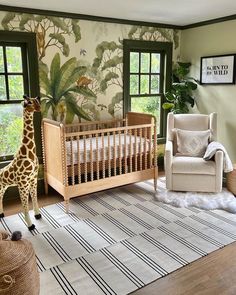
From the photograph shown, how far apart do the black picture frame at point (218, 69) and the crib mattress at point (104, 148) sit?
1.48 meters

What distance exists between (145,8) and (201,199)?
2389 millimetres

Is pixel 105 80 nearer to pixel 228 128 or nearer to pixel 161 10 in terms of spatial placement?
pixel 161 10

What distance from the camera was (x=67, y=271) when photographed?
86.5 inches

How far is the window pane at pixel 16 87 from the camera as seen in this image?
3.50m

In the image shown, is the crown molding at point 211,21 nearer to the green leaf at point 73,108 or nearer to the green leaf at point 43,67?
the green leaf at point 73,108

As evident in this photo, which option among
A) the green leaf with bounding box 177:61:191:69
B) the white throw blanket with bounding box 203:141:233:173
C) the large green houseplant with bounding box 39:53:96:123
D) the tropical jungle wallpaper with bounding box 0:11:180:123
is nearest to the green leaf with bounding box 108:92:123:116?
the tropical jungle wallpaper with bounding box 0:11:180:123

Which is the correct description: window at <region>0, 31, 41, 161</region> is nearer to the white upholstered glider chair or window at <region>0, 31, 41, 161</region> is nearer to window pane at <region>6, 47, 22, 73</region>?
window pane at <region>6, 47, 22, 73</region>

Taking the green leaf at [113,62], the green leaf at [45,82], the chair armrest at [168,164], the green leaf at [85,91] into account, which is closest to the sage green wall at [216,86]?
the chair armrest at [168,164]

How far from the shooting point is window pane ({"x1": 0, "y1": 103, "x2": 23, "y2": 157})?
3.53 meters

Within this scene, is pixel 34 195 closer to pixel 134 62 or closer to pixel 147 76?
pixel 134 62

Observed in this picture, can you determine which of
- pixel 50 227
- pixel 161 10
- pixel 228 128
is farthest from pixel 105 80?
pixel 50 227

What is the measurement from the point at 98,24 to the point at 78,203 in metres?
2.38

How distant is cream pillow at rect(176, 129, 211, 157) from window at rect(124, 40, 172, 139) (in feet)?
3.09

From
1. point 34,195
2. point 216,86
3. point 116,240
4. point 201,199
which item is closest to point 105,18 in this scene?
point 216,86
